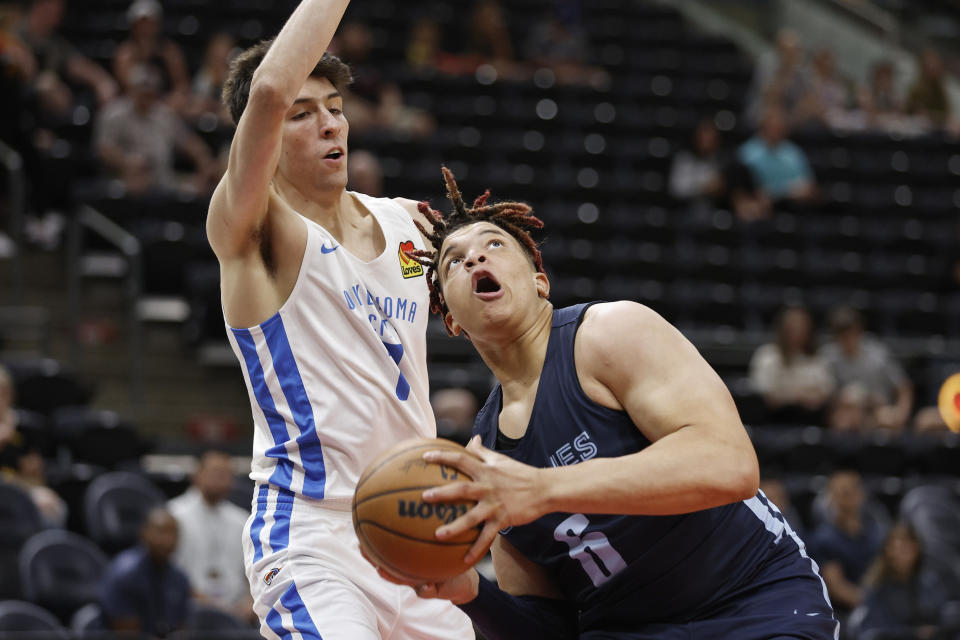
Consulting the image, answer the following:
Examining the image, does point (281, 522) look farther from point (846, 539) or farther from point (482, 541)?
point (846, 539)

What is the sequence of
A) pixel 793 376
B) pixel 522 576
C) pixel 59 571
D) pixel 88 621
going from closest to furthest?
pixel 522 576, pixel 88 621, pixel 59 571, pixel 793 376

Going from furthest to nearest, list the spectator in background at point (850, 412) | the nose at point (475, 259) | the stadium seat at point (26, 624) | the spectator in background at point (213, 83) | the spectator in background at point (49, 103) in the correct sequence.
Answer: the spectator in background at point (213, 83)
the spectator in background at point (49, 103)
the spectator in background at point (850, 412)
the stadium seat at point (26, 624)
the nose at point (475, 259)

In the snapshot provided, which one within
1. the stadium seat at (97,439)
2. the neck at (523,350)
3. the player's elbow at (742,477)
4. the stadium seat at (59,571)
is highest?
the neck at (523,350)

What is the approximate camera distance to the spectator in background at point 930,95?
15508 millimetres

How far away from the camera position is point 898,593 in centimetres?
757

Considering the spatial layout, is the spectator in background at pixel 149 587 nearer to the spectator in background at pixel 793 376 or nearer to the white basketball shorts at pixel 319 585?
the white basketball shorts at pixel 319 585

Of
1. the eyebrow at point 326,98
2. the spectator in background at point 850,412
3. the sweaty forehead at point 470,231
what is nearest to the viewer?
the sweaty forehead at point 470,231

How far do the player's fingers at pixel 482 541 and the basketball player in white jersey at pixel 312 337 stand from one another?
72 cm

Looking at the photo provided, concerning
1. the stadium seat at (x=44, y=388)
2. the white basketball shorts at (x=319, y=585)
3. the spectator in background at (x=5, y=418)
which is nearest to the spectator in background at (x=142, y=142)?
the stadium seat at (x=44, y=388)

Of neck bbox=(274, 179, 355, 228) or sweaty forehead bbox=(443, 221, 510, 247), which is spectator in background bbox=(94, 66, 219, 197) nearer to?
neck bbox=(274, 179, 355, 228)

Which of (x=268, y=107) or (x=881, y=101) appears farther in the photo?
(x=881, y=101)

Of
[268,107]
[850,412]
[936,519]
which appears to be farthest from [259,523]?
[850,412]

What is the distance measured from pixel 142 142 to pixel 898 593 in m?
6.86

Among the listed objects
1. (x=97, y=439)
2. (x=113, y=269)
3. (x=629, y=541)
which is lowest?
(x=97, y=439)
